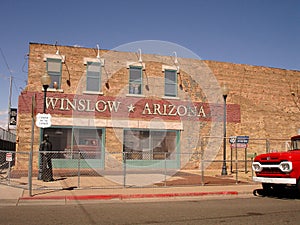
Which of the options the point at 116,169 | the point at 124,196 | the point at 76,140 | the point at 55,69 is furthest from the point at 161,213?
the point at 55,69

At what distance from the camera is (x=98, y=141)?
20141mm

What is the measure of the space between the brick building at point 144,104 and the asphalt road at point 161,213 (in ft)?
27.1

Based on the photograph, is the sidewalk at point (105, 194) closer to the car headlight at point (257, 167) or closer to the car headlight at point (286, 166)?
the car headlight at point (257, 167)

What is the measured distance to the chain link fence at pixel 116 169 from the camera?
46.2ft

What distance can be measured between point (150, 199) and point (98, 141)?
9.32 meters

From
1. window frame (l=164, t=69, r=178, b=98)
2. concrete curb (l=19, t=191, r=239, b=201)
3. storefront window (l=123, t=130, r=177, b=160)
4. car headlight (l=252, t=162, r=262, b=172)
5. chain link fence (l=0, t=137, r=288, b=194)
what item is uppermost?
window frame (l=164, t=69, r=178, b=98)

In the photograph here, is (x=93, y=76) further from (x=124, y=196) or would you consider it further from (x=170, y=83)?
(x=124, y=196)

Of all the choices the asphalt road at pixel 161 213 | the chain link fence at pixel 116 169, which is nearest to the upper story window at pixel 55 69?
the chain link fence at pixel 116 169

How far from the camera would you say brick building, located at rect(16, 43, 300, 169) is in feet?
64.1

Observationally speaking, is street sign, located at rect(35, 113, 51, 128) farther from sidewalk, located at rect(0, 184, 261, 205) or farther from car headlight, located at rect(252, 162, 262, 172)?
car headlight, located at rect(252, 162, 262, 172)

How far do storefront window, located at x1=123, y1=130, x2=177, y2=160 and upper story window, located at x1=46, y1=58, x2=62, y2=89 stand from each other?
4.85 metres

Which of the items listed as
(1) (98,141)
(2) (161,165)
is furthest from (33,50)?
(2) (161,165)

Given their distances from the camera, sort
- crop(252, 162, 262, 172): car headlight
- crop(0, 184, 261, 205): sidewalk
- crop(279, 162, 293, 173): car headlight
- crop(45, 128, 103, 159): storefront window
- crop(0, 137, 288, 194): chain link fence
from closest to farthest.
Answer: crop(279, 162, 293, 173): car headlight, crop(0, 184, 261, 205): sidewalk, crop(252, 162, 262, 172): car headlight, crop(0, 137, 288, 194): chain link fence, crop(45, 128, 103, 159): storefront window

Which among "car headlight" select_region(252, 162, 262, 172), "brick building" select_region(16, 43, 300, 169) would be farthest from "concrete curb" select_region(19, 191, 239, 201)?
"brick building" select_region(16, 43, 300, 169)
